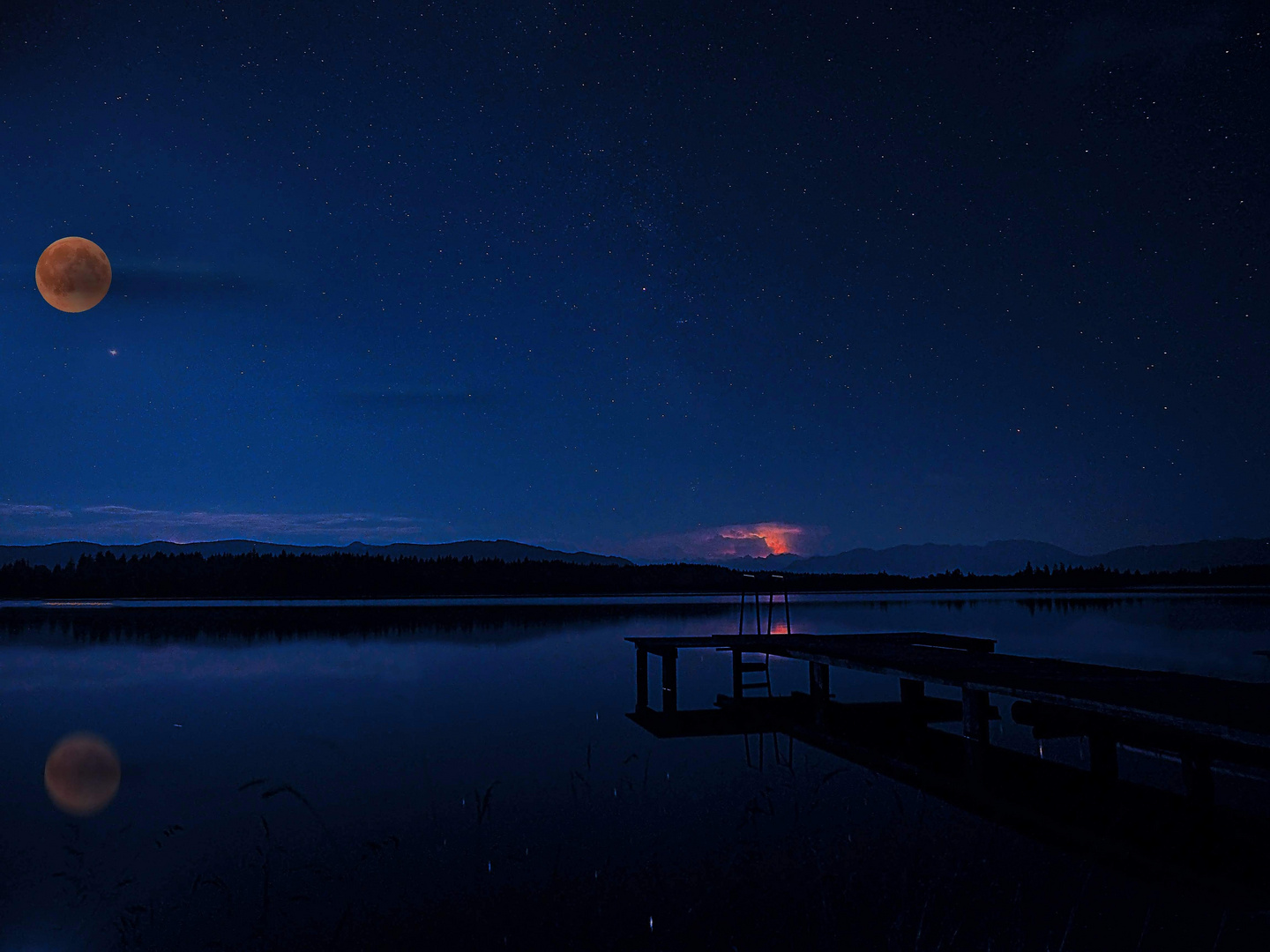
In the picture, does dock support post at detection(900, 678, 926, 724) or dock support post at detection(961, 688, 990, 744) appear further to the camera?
dock support post at detection(900, 678, 926, 724)

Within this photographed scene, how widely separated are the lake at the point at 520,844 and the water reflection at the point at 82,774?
10.2 inches

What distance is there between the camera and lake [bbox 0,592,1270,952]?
802cm

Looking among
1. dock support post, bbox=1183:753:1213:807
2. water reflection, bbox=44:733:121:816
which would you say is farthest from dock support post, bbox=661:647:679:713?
dock support post, bbox=1183:753:1213:807

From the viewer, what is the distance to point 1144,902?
8.09m

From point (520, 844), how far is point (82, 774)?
10.4 metres

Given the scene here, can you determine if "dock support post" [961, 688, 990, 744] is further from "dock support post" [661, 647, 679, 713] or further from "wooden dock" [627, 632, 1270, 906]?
"dock support post" [661, 647, 679, 713]

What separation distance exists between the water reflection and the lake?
26 cm

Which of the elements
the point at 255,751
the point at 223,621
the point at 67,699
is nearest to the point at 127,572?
the point at 223,621

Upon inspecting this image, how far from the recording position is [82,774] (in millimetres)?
16234

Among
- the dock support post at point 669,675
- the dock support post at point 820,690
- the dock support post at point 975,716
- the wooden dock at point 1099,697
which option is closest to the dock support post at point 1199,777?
the wooden dock at point 1099,697

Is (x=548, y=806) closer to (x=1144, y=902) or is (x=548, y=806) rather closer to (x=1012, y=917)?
(x=1012, y=917)

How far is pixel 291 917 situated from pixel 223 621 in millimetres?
64329

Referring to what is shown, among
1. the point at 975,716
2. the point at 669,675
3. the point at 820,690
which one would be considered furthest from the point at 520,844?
the point at 669,675

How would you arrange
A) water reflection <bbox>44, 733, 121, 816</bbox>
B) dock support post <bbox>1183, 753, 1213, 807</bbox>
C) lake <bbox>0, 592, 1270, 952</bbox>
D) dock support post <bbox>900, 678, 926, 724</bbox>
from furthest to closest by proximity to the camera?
dock support post <bbox>900, 678, 926, 724</bbox> < water reflection <bbox>44, 733, 121, 816</bbox> < dock support post <bbox>1183, 753, 1213, 807</bbox> < lake <bbox>0, 592, 1270, 952</bbox>
